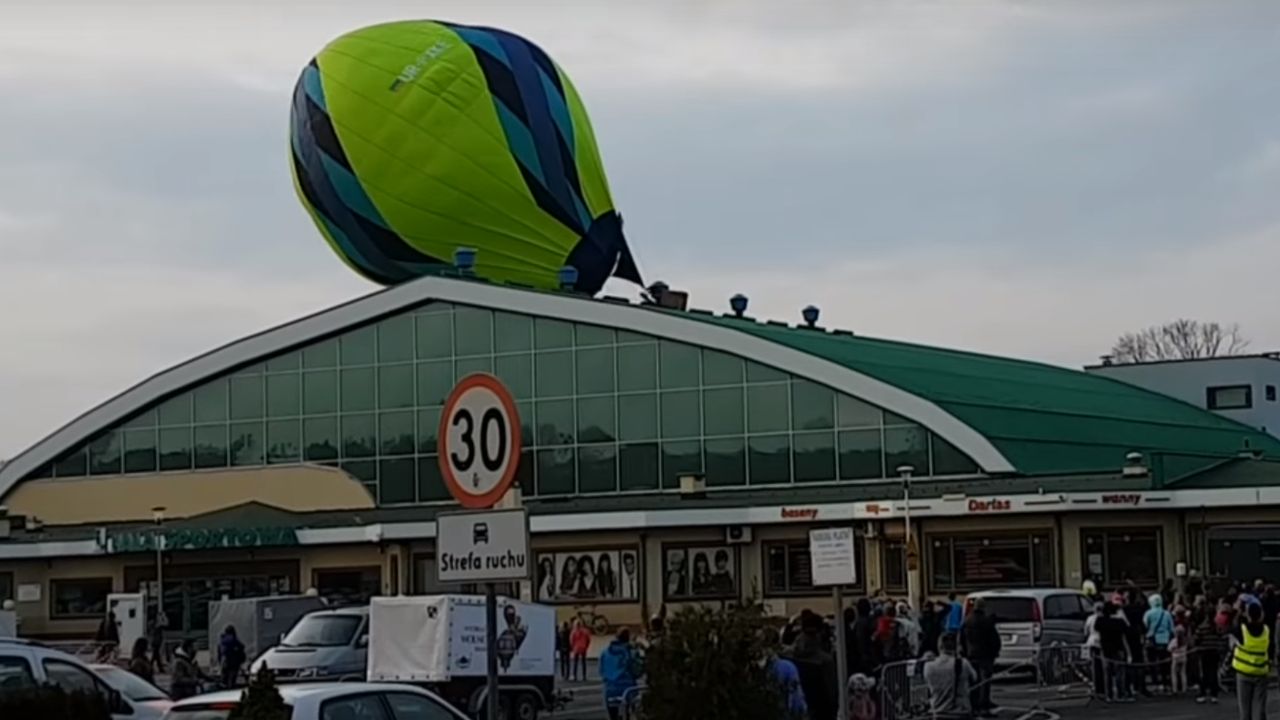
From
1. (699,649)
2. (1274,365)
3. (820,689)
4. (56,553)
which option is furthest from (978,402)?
(699,649)

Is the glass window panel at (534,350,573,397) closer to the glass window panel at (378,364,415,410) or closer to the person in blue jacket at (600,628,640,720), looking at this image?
the glass window panel at (378,364,415,410)

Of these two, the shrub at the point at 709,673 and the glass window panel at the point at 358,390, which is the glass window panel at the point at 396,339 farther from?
the shrub at the point at 709,673

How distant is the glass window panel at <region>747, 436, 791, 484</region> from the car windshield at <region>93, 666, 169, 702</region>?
110 feet

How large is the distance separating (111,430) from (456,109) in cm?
1453

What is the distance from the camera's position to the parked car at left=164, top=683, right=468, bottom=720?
16.1 m

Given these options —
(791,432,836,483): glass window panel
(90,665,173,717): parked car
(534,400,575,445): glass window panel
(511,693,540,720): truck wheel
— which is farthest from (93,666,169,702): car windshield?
(534,400,575,445): glass window panel

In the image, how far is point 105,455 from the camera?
68.2 m

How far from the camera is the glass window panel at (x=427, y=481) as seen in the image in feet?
203

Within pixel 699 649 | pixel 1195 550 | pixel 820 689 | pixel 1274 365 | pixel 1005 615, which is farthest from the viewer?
pixel 1274 365

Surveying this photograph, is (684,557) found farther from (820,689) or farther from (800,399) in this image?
(820,689)

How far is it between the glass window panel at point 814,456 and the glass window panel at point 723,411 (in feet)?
5.77

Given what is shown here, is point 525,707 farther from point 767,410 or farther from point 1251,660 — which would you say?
point 767,410

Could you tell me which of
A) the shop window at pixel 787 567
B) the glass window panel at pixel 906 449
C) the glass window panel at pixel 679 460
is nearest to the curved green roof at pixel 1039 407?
the glass window panel at pixel 906 449

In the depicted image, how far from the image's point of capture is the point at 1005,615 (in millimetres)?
39438
